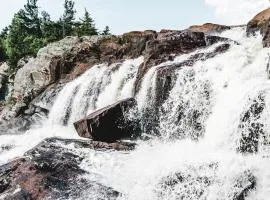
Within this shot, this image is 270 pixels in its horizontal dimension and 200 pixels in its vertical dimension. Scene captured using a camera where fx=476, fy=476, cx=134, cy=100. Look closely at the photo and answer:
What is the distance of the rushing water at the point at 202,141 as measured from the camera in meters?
15.0

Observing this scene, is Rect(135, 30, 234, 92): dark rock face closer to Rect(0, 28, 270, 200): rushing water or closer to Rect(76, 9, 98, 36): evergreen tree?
Rect(0, 28, 270, 200): rushing water

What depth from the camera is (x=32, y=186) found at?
16.2 meters

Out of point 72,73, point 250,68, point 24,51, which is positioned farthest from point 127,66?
point 24,51

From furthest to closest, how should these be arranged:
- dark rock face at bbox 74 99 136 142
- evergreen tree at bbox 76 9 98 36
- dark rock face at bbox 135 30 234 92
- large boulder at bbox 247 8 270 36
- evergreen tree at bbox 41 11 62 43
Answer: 1. evergreen tree at bbox 41 11 62 43
2. evergreen tree at bbox 76 9 98 36
3. large boulder at bbox 247 8 270 36
4. dark rock face at bbox 135 30 234 92
5. dark rock face at bbox 74 99 136 142

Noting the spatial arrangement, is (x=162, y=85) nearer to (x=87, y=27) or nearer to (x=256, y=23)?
(x=256, y=23)

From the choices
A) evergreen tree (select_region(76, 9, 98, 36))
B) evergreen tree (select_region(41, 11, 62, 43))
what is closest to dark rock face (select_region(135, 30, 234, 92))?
evergreen tree (select_region(76, 9, 98, 36))

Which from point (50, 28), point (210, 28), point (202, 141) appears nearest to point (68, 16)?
point (50, 28)

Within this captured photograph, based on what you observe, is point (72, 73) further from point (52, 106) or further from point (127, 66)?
point (127, 66)

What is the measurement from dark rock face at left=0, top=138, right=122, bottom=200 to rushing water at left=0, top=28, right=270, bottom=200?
43 centimetres

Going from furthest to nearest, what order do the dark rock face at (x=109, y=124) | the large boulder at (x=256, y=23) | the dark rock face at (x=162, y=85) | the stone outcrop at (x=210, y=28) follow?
the stone outcrop at (x=210, y=28), the large boulder at (x=256, y=23), the dark rock face at (x=109, y=124), the dark rock face at (x=162, y=85)

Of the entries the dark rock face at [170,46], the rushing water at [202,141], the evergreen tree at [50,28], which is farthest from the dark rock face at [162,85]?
the evergreen tree at [50,28]

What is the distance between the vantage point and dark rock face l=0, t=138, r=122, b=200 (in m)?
15.8

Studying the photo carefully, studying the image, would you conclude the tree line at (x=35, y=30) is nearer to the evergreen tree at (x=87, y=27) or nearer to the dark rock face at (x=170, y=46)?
the evergreen tree at (x=87, y=27)

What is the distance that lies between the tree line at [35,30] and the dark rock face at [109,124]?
135 ft
